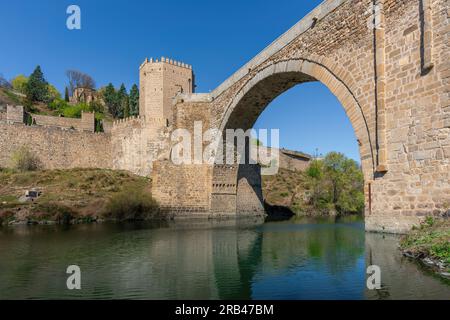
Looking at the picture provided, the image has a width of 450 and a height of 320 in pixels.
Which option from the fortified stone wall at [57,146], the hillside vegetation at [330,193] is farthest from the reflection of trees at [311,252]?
the fortified stone wall at [57,146]

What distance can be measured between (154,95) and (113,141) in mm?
7308

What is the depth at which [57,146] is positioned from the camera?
41.1m

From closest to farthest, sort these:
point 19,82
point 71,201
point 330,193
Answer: point 71,201 → point 330,193 → point 19,82

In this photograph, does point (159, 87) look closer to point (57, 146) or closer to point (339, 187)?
point (57, 146)

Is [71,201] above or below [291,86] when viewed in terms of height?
below

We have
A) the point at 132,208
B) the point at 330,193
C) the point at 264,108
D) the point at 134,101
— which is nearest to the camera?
the point at 264,108

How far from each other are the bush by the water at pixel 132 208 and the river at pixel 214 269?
9.40 metres

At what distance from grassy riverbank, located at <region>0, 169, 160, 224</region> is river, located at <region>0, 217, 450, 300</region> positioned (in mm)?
8884

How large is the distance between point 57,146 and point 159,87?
12.4 metres

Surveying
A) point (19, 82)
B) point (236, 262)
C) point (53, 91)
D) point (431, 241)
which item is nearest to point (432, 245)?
point (431, 241)

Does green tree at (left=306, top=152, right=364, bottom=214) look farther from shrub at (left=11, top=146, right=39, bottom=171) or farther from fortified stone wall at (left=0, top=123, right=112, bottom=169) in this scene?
shrub at (left=11, top=146, right=39, bottom=171)

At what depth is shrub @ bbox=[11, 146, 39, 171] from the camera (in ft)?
121

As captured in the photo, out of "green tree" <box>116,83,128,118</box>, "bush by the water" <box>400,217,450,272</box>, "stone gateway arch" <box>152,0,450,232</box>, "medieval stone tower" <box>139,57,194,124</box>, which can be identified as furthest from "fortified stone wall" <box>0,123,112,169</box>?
"bush by the water" <box>400,217,450,272</box>
